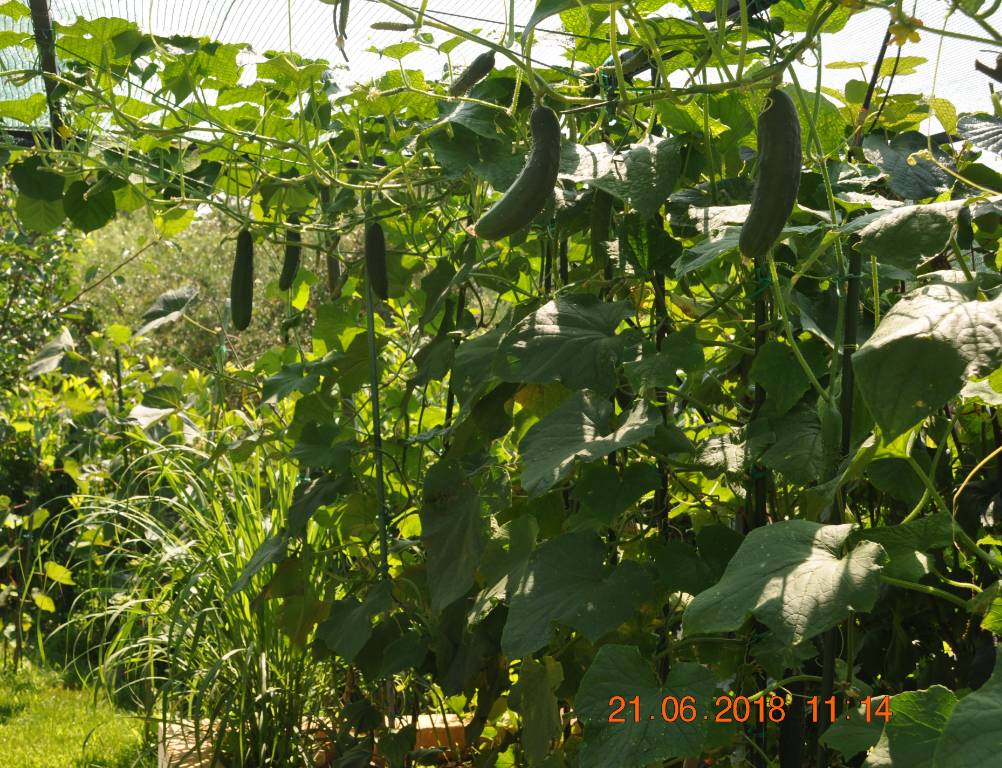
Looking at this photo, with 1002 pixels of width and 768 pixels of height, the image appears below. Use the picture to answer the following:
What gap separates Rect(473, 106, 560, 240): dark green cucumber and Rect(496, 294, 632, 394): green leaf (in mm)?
280

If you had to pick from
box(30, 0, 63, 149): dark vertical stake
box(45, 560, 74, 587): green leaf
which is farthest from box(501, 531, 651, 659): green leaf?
box(45, 560, 74, 587): green leaf

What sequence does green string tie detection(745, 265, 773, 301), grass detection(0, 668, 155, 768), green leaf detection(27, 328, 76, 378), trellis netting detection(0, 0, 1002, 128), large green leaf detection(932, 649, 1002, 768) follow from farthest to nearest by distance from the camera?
green leaf detection(27, 328, 76, 378) → grass detection(0, 668, 155, 768) → trellis netting detection(0, 0, 1002, 128) → green string tie detection(745, 265, 773, 301) → large green leaf detection(932, 649, 1002, 768)

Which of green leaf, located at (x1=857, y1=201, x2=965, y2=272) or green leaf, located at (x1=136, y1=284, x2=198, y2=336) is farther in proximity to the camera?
green leaf, located at (x1=136, y1=284, x2=198, y2=336)

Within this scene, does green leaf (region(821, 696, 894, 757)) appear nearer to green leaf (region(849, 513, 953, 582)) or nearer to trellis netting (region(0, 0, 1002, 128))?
green leaf (region(849, 513, 953, 582))

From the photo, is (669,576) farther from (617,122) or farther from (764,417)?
(617,122)

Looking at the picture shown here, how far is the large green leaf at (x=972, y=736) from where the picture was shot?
1.93ft

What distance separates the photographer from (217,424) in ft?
10.6

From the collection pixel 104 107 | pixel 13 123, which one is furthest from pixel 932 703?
pixel 13 123

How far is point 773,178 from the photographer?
2.67ft

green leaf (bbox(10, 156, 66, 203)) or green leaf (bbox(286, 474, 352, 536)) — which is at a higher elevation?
green leaf (bbox(10, 156, 66, 203))

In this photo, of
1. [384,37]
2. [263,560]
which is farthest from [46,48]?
[263,560]

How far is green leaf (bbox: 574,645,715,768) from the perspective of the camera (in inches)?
35.4

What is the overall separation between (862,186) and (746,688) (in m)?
0.68

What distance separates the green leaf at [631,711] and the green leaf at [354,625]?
0.57m
